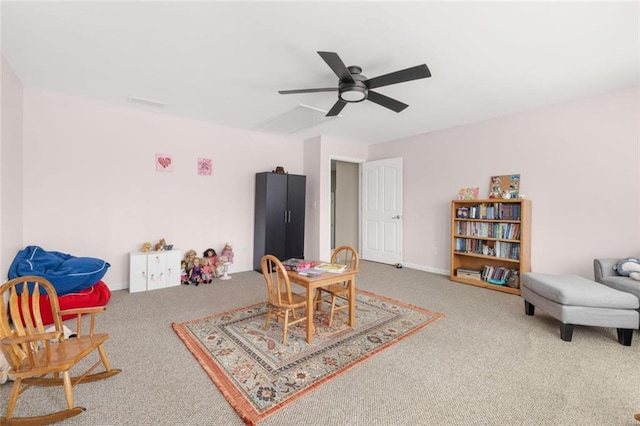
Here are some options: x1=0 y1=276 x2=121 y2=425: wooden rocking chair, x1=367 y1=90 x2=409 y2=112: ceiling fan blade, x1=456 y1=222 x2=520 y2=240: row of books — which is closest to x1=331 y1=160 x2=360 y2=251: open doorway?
x1=456 y1=222 x2=520 y2=240: row of books

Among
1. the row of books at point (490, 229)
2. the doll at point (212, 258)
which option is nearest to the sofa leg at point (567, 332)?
the row of books at point (490, 229)

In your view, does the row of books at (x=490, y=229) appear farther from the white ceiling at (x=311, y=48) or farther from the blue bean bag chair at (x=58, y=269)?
the blue bean bag chair at (x=58, y=269)

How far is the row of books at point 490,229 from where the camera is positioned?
13.0 feet

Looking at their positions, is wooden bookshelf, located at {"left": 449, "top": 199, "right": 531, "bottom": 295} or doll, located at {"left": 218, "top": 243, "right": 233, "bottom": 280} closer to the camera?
wooden bookshelf, located at {"left": 449, "top": 199, "right": 531, "bottom": 295}

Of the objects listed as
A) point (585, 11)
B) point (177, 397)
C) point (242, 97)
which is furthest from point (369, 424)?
point (242, 97)

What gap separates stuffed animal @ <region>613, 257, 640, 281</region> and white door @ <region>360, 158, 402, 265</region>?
2.96 m

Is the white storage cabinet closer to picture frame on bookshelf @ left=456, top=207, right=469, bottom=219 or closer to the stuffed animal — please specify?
picture frame on bookshelf @ left=456, top=207, right=469, bottom=219

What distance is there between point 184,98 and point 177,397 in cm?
325

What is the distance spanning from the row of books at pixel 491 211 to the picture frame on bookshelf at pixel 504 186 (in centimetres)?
15

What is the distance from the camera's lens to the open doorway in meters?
6.42

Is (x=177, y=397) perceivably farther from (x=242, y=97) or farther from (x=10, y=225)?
(x=242, y=97)

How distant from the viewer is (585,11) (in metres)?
1.94

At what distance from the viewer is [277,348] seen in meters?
2.32

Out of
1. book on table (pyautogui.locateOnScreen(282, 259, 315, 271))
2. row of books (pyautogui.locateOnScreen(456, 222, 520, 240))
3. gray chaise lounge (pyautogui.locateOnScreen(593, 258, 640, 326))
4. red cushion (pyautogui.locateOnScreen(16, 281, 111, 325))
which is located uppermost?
row of books (pyautogui.locateOnScreen(456, 222, 520, 240))
